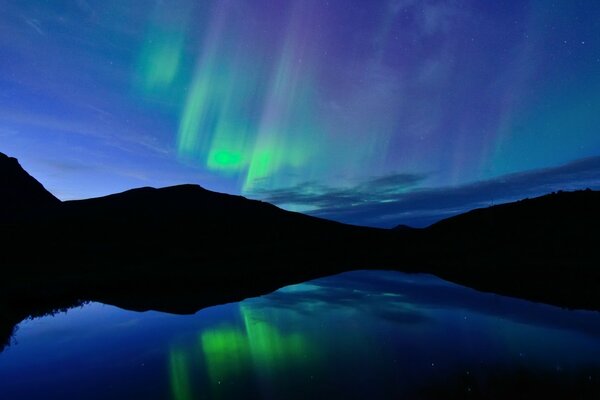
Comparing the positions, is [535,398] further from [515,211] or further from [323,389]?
[515,211]

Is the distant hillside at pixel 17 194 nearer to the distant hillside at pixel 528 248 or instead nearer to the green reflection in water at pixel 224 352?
the distant hillside at pixel 528 248

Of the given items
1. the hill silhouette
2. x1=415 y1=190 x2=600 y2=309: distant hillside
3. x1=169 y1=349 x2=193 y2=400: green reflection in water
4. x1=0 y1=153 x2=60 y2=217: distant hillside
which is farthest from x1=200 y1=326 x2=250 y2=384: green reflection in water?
x1=0 y1=153 x2=60 y2=217: distant hillside

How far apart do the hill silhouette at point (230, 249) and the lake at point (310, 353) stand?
5006 millimetres

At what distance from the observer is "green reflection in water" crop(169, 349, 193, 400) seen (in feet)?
38.7

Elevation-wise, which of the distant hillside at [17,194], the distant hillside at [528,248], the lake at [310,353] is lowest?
the lake at [310,353]

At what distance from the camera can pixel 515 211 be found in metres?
141

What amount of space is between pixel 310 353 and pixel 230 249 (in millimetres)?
91975

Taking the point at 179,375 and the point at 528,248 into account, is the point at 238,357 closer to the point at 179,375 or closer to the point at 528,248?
the point at 179,375

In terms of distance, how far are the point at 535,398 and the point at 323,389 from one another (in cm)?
666

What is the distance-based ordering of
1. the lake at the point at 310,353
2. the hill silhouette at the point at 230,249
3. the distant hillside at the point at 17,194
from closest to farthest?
1. the lake at the point at 310,353
2. the hill silhouette at the point at 230,249
3. the distant hillside at the point at 17,194

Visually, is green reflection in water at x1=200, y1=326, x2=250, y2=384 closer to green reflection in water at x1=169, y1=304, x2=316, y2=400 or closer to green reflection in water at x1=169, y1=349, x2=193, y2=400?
green reflection in water at x1=169, y1=304, x2=316, y2=400

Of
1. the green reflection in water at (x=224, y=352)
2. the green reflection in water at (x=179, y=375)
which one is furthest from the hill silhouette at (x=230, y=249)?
the green reflection in water at (x=179, y=375)

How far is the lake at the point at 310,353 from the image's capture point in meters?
12.1

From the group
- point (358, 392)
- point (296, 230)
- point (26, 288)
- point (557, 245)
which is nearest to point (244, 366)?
point (358, 392)
